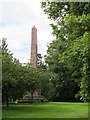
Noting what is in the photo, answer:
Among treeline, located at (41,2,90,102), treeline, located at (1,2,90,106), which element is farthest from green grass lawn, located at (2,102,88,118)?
treeline, located at (41,2,90,102)

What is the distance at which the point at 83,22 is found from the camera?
9.05 metres

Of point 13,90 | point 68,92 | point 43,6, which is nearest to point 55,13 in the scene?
point 43,6

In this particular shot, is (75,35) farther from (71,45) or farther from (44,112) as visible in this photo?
(44,112)

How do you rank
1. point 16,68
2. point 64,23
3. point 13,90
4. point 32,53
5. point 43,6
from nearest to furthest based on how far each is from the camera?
point 64,23 → point 43,6 → point 16,68 → point 13,90 → point 32,53

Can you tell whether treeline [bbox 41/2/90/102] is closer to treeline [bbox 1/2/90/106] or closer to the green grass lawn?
treeline [bbox 1/2/90/106]

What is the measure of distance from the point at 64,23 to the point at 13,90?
11.5 meters

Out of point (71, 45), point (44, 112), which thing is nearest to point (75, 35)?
point (71, 45)

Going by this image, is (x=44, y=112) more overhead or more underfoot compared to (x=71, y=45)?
more underfoot

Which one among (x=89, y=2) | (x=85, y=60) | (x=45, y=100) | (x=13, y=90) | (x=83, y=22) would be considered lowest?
(x=45, y=100)

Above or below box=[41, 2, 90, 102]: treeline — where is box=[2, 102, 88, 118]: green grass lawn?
below

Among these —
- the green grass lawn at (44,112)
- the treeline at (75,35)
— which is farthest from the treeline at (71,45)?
the green grass lawn at (44,112)

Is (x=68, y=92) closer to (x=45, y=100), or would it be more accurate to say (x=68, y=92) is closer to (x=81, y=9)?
(x=45, y=100)

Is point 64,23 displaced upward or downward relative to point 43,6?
downward

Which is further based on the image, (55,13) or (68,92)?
(68,92)
